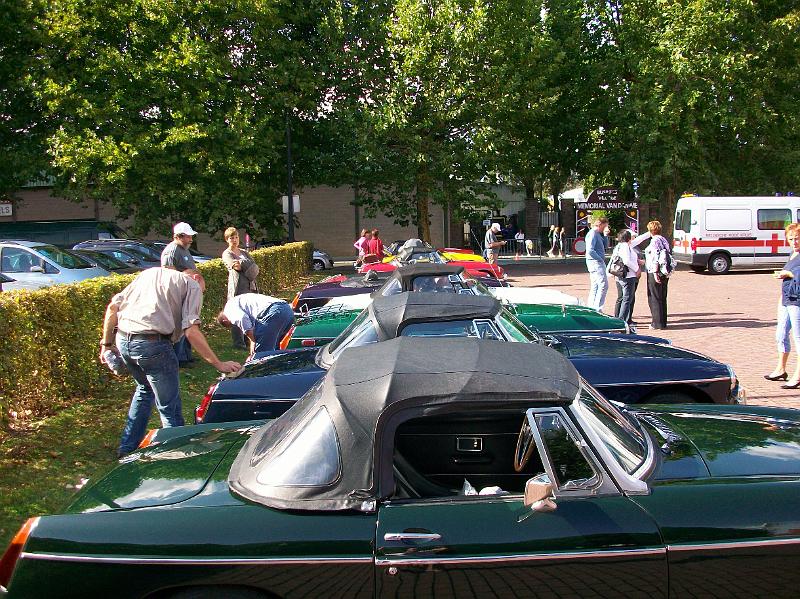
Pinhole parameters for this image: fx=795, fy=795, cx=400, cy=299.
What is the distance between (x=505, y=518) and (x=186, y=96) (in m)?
27.2

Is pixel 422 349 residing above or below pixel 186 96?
below

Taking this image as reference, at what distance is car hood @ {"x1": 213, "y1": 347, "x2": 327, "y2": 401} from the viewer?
18.7 feet

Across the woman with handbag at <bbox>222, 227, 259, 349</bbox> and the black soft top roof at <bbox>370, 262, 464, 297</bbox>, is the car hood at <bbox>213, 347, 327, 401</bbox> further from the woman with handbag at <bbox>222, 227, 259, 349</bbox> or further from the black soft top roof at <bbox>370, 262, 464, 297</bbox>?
the woman with handbag at <bbox>222, 227, 259, 349</bbox>

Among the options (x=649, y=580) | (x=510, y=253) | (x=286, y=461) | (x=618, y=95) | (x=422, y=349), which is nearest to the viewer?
(x=649, y=580)

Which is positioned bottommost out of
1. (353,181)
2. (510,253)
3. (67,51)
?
(510,253)

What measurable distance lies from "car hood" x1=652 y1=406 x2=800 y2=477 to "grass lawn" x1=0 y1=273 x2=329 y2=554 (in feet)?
9.37

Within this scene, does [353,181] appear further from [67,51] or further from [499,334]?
[499,334]

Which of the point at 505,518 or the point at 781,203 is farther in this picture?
the point at 781,203

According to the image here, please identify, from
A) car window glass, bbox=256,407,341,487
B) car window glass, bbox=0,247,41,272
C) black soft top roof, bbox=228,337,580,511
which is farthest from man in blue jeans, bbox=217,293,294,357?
car window glass, bbox=0,247,41,272

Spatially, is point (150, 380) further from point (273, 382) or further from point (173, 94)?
point (173, 94)

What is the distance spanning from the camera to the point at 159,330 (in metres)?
6.02

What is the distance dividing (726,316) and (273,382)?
11653mm

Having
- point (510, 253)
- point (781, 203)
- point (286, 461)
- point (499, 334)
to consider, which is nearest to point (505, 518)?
point (286, 461)

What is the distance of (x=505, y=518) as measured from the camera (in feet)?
9.57
